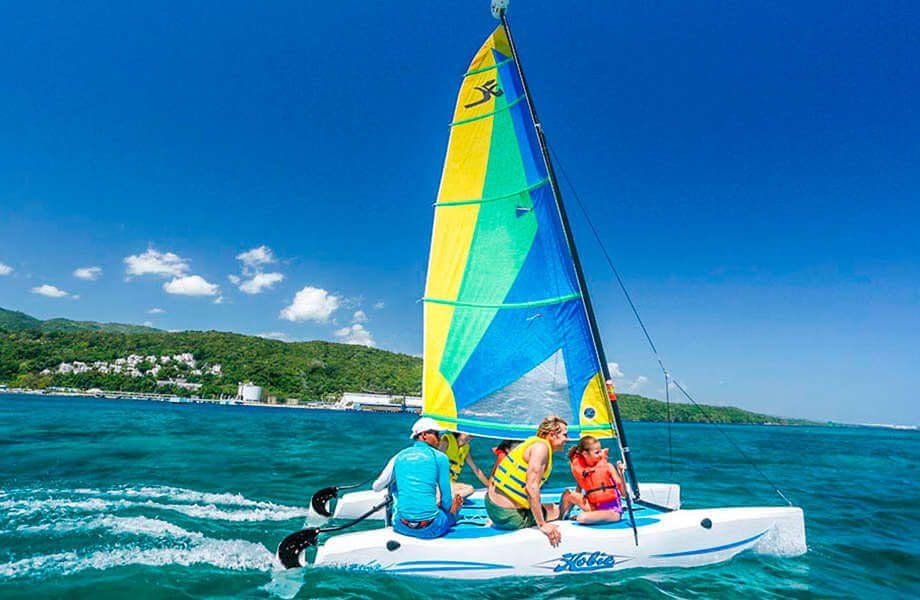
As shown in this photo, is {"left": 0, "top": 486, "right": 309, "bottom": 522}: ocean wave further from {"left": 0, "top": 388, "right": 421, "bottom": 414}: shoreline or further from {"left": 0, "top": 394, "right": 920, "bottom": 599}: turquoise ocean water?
{"left": 0, "top": 388, "right": 421, "bottom": 414}: shoreline

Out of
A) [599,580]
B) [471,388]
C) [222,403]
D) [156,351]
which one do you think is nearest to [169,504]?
[471,388]

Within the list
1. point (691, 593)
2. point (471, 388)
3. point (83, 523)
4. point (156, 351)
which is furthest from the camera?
point (156, 351)

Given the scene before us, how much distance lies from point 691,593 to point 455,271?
210 inches

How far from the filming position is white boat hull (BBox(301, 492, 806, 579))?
5324 mm

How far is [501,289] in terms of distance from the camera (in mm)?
7832

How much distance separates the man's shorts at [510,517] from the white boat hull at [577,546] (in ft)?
0.40

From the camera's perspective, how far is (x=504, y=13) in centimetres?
831

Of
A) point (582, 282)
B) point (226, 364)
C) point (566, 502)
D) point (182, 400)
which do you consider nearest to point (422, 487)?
point (566, 502)

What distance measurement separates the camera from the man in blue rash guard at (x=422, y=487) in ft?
17.8

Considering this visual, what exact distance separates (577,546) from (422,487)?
192 cm

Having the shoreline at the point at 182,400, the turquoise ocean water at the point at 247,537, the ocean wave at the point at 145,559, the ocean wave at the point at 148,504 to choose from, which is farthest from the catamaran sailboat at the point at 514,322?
the shoreline at the point at 182,400

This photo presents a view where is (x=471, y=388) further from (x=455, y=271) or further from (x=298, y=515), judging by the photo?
(x=298, y=515)

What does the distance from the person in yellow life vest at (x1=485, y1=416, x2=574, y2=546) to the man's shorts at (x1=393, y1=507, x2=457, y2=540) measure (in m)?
0.63

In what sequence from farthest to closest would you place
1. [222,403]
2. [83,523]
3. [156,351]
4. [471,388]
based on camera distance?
[156,351] → [222,403] → [471,388] → [83,523]
